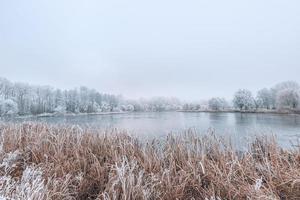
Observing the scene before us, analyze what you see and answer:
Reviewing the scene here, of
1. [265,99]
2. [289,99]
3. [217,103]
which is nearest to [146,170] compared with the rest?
[289,99]

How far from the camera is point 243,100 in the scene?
5181cm

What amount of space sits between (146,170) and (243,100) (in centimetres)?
5296

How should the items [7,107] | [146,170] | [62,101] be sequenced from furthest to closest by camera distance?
[62,101], [7,107], [146,170]

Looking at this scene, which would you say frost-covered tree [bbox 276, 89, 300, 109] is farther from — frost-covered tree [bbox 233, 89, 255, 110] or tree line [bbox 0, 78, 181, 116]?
tree line [bbox 0, 78, 181, 116]

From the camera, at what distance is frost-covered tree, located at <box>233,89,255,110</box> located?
169ft

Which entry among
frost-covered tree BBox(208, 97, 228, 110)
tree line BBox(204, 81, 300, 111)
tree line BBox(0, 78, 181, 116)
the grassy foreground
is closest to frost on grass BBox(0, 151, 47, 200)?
the grassy foreground

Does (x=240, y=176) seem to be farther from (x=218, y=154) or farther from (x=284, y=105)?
(x=284, y=105)

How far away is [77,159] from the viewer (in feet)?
11.6

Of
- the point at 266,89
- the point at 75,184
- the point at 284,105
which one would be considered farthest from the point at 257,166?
the point at 266,89

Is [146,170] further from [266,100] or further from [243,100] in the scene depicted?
[266,100]

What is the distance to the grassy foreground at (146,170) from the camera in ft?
8.04

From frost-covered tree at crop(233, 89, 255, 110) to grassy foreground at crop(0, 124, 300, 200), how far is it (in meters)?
51.3

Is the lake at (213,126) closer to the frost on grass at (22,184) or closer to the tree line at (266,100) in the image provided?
the frost on grass at (22,184)

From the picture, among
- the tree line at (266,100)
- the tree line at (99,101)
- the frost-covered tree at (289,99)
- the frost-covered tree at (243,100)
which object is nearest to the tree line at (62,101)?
the tree line at (99,101)
